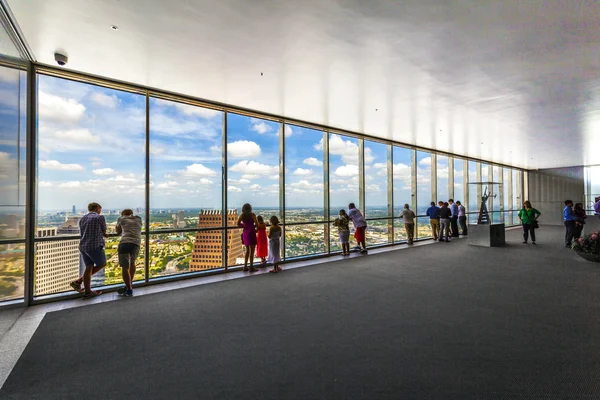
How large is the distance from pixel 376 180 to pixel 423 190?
337 cm

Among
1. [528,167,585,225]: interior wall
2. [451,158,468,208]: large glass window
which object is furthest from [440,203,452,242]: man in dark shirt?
[528,167,585,225]: interior wall

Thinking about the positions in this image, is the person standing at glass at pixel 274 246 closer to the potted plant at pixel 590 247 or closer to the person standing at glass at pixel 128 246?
the person standing at glass at pixel 128 246

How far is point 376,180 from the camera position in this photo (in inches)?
411

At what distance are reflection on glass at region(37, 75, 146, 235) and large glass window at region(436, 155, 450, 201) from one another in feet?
39.8

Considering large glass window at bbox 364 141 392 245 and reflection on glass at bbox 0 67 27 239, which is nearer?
reflection on glass at bbox 0 67 27 239

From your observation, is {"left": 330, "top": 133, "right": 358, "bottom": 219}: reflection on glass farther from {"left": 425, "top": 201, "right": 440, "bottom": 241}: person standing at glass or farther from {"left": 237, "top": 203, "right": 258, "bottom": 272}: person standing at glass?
{"left": 425, "top": 201, "right": 440, "bottom": 241}: person standing at glass

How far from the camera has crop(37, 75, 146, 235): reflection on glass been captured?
4820 millimetres

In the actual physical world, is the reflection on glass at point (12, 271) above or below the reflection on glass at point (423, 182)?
below

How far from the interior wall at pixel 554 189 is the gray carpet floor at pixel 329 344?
18600 mm

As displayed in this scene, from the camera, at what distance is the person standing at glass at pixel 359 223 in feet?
29.0

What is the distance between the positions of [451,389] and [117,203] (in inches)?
224

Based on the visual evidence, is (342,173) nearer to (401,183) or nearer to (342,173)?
(342,173)

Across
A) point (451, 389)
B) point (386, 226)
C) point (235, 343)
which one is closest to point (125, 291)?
point (235, 343)

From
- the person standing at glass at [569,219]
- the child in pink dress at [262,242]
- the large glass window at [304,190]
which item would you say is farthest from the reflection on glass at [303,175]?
the person standing at glass at [569,219]
